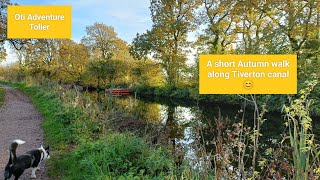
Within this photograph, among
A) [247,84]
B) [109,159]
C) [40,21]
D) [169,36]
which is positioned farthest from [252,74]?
[169,36]

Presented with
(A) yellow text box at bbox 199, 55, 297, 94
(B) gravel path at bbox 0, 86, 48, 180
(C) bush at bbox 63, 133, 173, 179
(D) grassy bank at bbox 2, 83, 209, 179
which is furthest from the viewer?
(B) gravel path at bbox 0, 86, 48, 180

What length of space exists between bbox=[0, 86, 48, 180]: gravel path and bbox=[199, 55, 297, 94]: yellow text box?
399 cm

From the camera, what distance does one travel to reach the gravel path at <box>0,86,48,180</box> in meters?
6.93

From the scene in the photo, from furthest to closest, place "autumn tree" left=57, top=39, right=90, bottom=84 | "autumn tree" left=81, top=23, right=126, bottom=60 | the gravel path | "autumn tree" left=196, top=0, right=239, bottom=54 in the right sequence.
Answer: "autumn tree" left=81, top=23, right=126, bottom=60 → "autumn tree" left=57, top=39, right=90, bottom=84 → "autumn tree" left=196, top=0, right=239, bottom=54 → the gravel path

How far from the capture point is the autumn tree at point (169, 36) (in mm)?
34094

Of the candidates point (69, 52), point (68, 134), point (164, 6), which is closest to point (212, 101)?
point (164, 6)

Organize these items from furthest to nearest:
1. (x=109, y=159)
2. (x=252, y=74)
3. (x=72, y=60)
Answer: (x=72, y=60) < (x=252, y=74) < (x=109, y=159)

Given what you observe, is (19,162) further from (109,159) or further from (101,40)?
(101,40)

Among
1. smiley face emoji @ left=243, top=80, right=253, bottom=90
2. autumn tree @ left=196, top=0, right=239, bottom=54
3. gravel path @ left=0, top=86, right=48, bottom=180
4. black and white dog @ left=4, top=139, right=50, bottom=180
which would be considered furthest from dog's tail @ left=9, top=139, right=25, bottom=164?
autumn tree @ left=196, top=0, right=239, bottom=54

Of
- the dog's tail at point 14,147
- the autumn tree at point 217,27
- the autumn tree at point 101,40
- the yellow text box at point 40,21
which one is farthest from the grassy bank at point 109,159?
the autumn tree at point 101,40

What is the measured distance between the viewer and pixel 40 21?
979 centimetres

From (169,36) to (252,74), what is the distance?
3050cm

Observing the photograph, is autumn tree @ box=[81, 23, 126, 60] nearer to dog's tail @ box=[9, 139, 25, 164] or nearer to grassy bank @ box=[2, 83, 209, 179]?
grassy bank @ box=[2, 83, 209, 179]

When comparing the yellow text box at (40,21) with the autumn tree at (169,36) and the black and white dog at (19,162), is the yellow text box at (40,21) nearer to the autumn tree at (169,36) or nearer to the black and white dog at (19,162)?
the black and white dog at (19,162)
